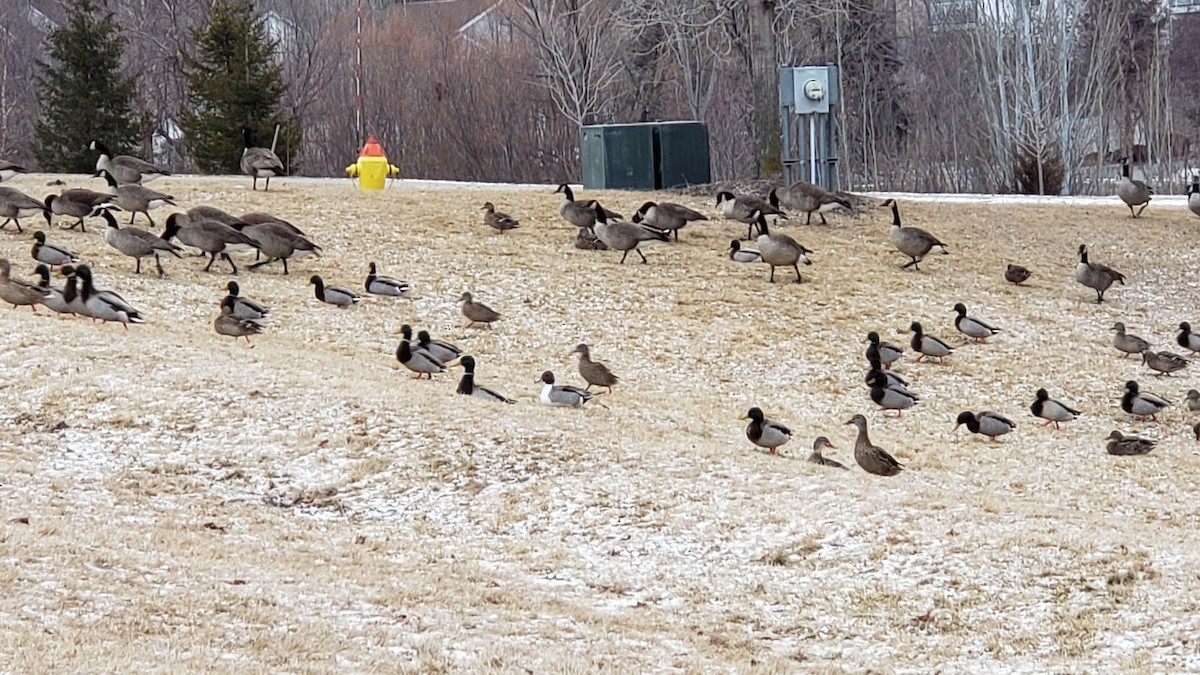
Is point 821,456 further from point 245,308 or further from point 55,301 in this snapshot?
point 55,301

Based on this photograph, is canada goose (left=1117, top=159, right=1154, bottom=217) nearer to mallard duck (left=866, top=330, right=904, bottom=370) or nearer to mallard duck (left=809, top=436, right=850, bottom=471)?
mallard duck (left=866, top=330, right=904, bottom=370)

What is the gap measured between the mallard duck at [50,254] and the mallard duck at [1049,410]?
12588 mm

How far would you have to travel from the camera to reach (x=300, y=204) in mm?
26828

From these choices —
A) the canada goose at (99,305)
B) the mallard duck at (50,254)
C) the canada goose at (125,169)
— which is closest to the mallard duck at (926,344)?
the canada goose at (99,305)

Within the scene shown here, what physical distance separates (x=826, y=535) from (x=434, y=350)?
721cm

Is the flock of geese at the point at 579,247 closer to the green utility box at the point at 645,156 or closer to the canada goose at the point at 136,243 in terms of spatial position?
the canada goose at the point at 136,243

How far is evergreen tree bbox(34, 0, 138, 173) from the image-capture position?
3947 cm

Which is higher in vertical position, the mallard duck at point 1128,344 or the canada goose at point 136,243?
the canada goose at point 136,243

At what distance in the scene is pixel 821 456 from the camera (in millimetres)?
14594

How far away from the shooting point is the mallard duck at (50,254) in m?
20.3

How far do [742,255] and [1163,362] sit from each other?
23.2 ft

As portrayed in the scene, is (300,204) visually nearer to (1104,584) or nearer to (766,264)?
(766,264)

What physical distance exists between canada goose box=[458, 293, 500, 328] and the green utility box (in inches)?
459

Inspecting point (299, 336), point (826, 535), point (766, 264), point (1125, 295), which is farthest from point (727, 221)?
point (826, 535)
